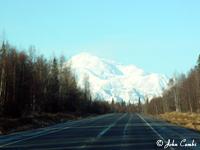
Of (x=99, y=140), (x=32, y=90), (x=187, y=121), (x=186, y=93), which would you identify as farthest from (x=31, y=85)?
(x=186, y=93)

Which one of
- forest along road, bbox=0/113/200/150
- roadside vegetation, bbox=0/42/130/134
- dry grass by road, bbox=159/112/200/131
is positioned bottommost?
forest along road, bbox=0/113/200/150

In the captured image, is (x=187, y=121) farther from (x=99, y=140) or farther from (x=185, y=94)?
(x=185, y=94)

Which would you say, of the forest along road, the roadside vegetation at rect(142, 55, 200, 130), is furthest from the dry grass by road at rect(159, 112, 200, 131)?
the roadside vegetation at rect(142, 55, 200, 130)

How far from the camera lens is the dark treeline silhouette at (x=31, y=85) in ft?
218

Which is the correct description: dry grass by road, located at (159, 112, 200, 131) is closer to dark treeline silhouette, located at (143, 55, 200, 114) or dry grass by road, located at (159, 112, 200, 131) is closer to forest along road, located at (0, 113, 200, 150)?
forest along road, located at (0, 113, 200, 150)

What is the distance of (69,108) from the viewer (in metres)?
107

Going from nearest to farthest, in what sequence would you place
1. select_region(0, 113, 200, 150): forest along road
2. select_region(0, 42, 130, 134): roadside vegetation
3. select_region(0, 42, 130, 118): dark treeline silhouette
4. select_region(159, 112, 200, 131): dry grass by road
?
1. select_region(0, 113, 200, 150): forest along road
2. select_region(159, 112, 200, 131): dry grass by road
3. select_region(0, 42, 130, 134): roadside vegetation
4. select_region(0, 42, 130, 118): dark treeline silhouette

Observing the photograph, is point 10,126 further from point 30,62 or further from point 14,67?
point 30,62

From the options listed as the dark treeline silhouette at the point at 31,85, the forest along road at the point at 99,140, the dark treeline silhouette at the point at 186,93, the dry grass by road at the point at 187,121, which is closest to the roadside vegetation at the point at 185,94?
the dark treeline silhouette at the point at 186,93

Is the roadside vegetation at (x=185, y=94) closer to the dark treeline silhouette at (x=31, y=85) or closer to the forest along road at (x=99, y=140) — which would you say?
the dark treeline silhouette at (x=31, y=85)

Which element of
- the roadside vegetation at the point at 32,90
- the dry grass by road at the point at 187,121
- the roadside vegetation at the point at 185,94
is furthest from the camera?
the roadside vegetation at the point at 185,94

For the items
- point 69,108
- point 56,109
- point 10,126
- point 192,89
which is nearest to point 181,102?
point 192,89

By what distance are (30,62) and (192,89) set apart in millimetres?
68192

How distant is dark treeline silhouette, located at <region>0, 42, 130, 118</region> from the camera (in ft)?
218
